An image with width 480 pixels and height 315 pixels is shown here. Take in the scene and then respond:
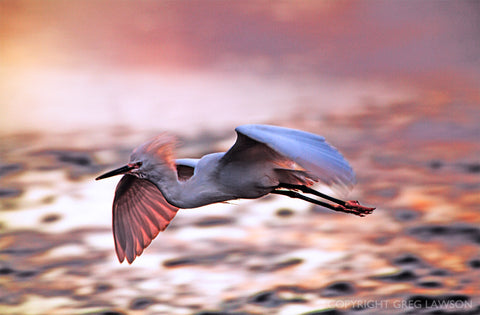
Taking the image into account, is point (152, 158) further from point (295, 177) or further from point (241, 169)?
point (295, 177)

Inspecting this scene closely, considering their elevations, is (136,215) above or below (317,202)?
above

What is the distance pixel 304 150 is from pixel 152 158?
5.62 feet

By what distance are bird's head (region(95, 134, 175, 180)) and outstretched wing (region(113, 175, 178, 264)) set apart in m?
0.91

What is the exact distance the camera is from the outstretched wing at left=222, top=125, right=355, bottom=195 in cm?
471

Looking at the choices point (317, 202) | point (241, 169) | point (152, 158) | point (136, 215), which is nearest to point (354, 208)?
point (317, 202)

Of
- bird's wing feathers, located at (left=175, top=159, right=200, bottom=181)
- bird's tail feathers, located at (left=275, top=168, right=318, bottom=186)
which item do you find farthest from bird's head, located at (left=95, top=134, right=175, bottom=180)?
bird's tail feathers, located at (left=275, top=168, right=318, bottom=186)

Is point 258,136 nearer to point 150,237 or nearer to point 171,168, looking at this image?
point 171,168

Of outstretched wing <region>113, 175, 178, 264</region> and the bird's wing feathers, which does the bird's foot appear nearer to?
the bird's wing feathers

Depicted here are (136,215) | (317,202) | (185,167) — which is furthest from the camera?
(136,215)

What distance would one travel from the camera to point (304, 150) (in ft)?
16.3

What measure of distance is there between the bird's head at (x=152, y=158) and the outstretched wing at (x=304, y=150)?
0.69 meters

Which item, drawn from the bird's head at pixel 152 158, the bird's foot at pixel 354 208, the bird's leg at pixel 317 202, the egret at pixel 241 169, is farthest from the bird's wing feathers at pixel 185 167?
the bird's foot at pixel 354 208

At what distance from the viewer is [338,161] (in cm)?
494

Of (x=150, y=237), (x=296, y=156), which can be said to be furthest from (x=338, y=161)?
(x=150, y=237)
